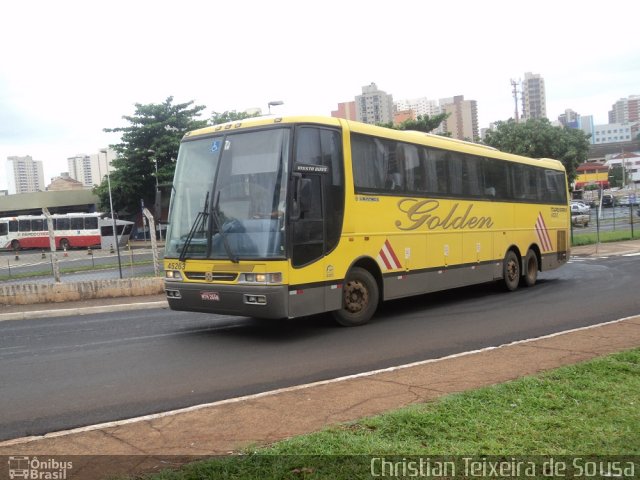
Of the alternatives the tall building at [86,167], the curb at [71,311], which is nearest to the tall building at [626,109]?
the tall building at [86,167]

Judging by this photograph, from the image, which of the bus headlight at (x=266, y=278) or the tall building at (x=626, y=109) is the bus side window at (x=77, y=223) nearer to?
the bus headlight at (x=266, y=278)

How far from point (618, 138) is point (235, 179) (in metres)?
166

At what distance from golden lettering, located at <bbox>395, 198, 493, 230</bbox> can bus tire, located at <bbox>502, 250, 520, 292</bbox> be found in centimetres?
161

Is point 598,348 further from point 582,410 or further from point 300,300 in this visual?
point 300,300

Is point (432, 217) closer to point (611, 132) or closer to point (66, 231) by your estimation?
point (66, 231)

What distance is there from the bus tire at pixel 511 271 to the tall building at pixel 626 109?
619 ft

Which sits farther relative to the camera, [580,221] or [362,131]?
[580,221]

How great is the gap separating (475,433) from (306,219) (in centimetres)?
500

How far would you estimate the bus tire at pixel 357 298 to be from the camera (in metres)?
9.94

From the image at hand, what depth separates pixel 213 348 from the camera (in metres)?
8.55

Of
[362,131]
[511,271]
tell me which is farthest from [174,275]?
[511,271]

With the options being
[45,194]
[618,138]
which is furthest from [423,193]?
[618,138]

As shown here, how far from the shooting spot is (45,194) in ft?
203

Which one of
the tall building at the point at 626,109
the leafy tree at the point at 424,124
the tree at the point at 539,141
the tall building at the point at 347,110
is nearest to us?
the leafy tree at the point at 424,124
